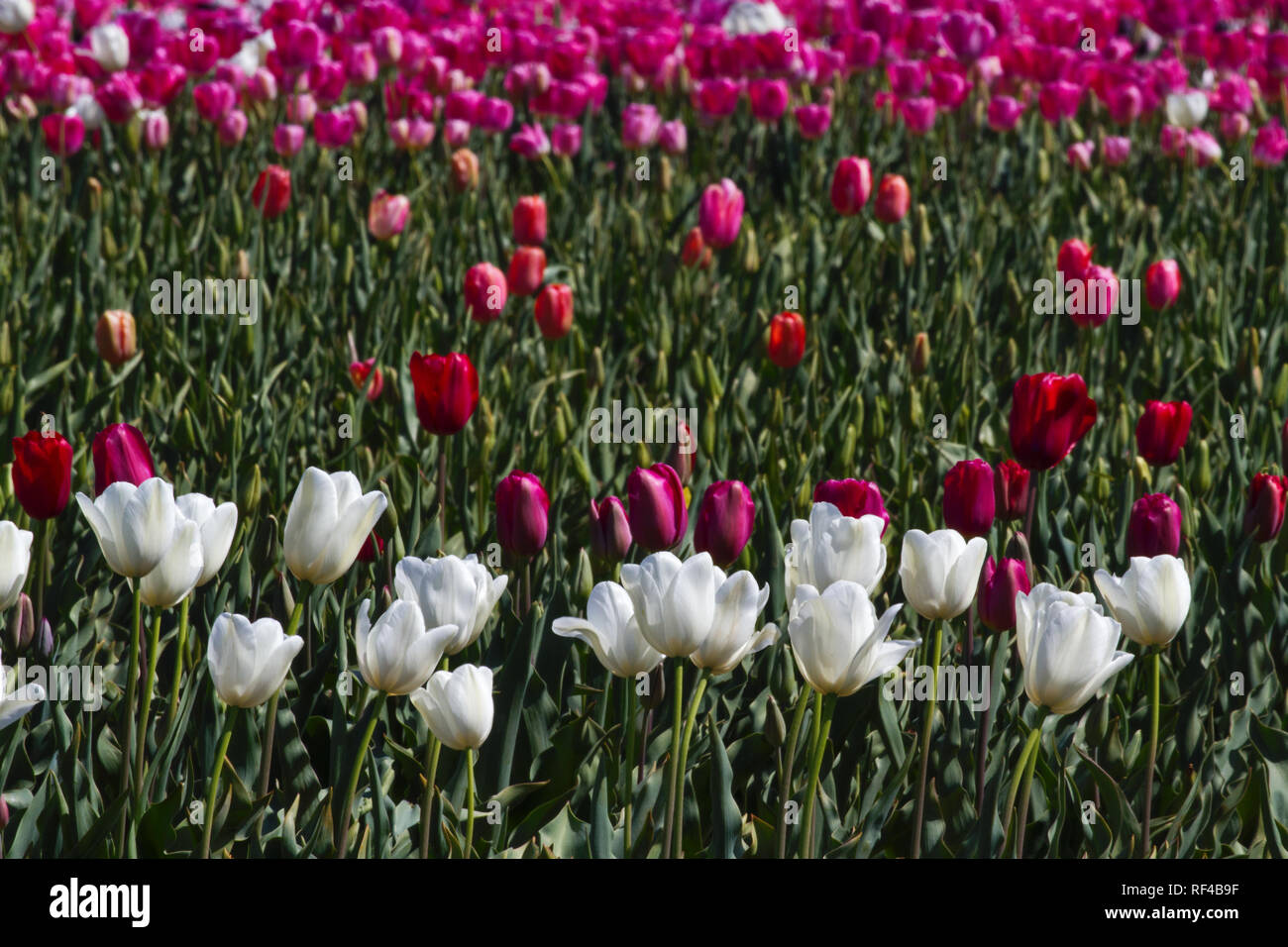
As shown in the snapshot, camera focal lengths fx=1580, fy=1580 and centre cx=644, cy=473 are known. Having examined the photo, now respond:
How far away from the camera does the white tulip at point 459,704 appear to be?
1402 millimetres

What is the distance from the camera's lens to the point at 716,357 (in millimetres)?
3412

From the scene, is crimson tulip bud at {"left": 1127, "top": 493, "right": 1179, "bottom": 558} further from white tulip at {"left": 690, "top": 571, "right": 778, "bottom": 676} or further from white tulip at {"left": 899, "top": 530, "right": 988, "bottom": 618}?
white tulip at {"left": 690, "top": 571, "right": 778, "bottom": 676}

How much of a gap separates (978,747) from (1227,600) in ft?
1.99

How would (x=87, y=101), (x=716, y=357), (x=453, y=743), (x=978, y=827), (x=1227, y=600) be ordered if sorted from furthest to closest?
(x=87, y=101), (x=716, y=357), (x=1227, y=600), (x=978, y=827), (x=453, y=743)

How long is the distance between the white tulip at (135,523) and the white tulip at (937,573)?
71 centimetres

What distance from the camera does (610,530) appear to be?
1.96 m

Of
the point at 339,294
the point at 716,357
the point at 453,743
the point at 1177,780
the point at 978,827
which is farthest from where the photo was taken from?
the point at 339,294

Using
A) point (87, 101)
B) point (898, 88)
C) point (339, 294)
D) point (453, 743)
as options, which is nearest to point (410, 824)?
point (453, 743)

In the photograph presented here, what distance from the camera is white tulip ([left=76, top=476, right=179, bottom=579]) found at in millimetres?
1470

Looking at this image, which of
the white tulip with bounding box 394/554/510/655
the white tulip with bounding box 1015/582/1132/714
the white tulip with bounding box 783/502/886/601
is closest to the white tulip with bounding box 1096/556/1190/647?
the white tulip with bounding box 1015/582/1132/714

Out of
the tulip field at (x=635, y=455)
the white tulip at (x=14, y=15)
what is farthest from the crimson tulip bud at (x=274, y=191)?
the white tulip at (x=14, y=15)

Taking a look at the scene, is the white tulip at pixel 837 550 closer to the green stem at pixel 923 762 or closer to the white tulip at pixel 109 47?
the green stem at pixel 923 762

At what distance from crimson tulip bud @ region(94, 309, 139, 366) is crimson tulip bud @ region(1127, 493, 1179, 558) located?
1935mm

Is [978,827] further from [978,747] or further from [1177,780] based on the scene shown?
[1177,780]
